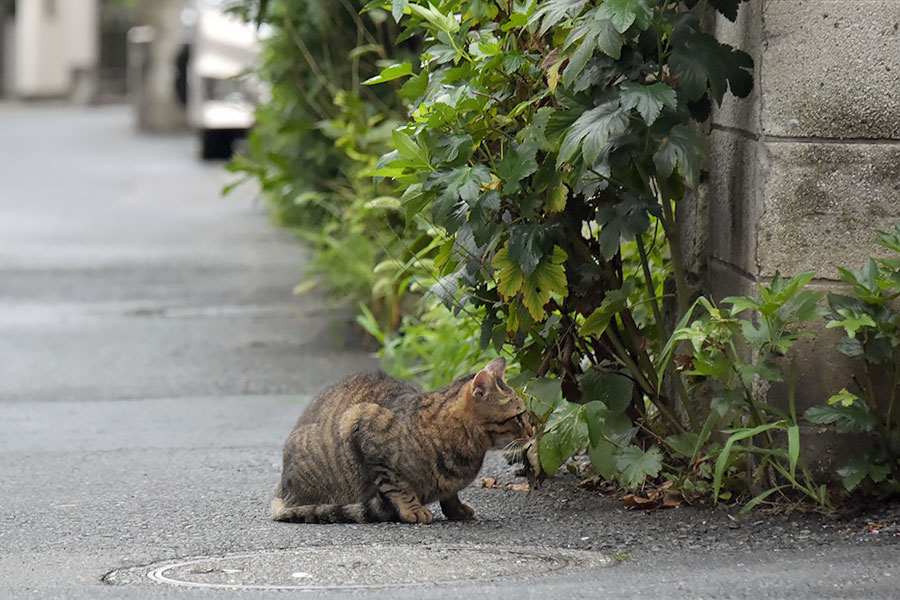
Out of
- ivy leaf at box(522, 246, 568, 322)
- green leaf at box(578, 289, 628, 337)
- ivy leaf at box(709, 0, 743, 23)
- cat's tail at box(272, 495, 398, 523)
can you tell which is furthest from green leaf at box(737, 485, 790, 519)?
ivy leaf at box(709, 0, 743, 23)

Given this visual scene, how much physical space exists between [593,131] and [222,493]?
2.18 meters

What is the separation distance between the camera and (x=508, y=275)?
4.48 m

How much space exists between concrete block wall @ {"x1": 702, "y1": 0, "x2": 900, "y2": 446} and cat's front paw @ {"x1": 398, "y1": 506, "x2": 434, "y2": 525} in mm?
1248

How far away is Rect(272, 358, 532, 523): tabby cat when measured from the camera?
4594mm

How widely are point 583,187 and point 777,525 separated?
1.27 m

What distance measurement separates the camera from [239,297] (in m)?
10.3

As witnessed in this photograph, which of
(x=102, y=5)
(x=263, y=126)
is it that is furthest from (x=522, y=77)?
(x=102, y=5)

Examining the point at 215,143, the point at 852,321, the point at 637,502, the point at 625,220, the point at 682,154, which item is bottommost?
the point at 215,143

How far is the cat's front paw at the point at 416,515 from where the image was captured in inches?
182

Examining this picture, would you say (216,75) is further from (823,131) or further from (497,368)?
(823,131)

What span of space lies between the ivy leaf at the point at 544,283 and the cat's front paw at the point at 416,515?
77 centimetres

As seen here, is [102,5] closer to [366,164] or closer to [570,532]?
[366,164]

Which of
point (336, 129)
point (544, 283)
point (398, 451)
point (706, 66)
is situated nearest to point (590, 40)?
point (706, 66)

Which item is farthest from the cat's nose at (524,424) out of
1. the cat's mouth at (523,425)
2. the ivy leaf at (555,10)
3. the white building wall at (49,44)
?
the white building wall at (49,44)
